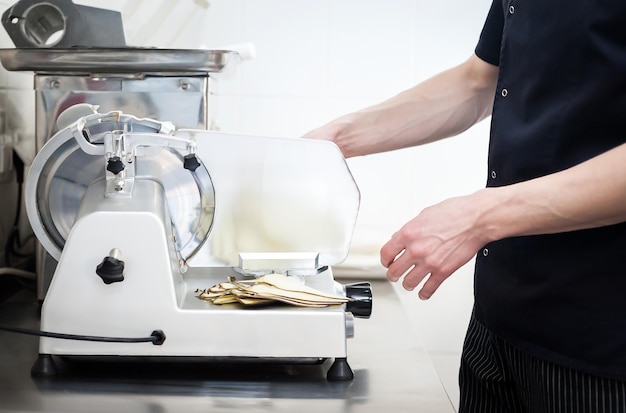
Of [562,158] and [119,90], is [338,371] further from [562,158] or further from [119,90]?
[119,90]

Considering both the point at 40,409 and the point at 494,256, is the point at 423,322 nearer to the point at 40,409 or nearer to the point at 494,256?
the point at 494,256

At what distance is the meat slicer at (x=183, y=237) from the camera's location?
100 centimetres

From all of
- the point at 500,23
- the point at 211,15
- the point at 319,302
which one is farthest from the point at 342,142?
the point at 211,15

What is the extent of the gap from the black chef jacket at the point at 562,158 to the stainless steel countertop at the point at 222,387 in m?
0.19

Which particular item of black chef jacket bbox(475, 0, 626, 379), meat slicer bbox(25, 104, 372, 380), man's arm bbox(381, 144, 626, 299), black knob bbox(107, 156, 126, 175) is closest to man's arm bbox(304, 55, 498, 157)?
black chef jacket bbox(475, 0, 626, 379)

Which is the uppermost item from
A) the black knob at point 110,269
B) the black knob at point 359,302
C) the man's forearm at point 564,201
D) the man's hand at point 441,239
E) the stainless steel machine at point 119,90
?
the stainless steel machine at point 119,90

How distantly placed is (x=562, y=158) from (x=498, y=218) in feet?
0.64

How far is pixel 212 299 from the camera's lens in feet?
3.44

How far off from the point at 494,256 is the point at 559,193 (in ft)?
0.98

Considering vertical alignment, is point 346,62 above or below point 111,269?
above

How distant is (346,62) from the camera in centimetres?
202

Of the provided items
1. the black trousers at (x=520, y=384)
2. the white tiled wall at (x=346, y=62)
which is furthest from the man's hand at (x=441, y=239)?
the white tiled wall at (x=346, y=62)

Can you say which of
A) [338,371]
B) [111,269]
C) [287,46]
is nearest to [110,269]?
[111,269]

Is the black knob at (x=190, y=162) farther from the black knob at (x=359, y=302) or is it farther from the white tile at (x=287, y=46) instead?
the white tile at (x=287, y=46)
